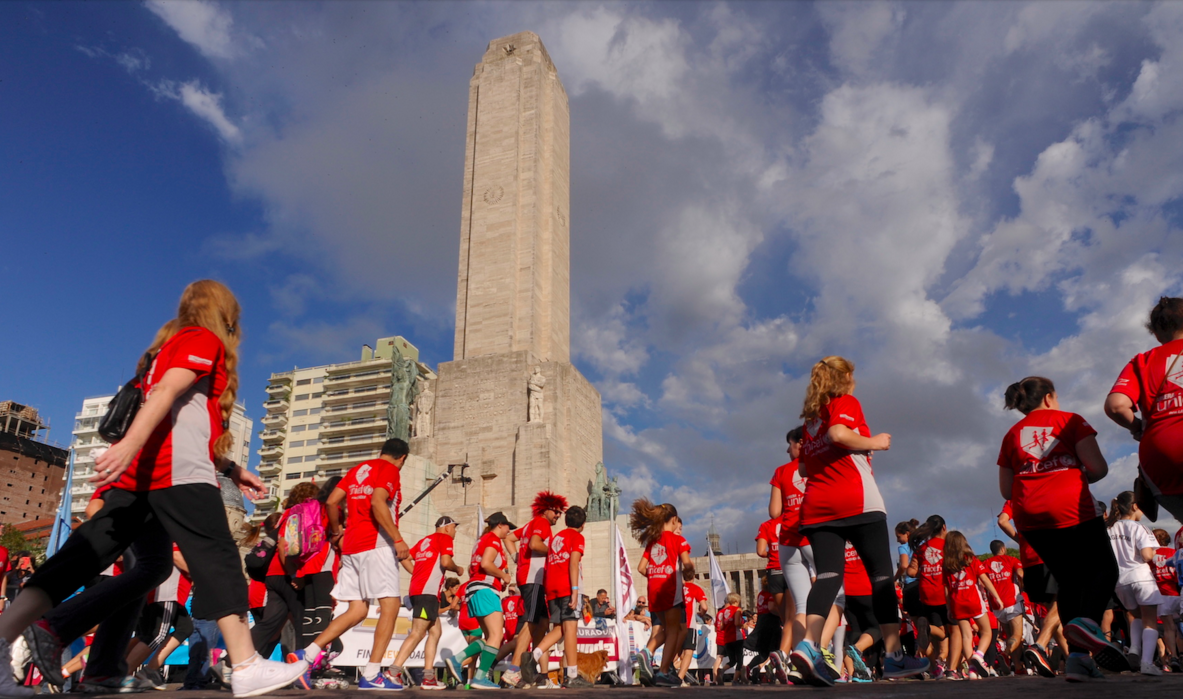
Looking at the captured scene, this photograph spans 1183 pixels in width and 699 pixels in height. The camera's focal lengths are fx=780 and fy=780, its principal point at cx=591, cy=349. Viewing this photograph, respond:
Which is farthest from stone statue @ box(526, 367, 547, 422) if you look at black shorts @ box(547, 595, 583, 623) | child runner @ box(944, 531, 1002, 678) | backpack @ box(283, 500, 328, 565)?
backpack @ box(283, 500, 328, 565)

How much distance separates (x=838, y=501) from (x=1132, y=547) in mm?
5495

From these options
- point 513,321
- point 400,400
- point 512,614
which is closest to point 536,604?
point 512,614

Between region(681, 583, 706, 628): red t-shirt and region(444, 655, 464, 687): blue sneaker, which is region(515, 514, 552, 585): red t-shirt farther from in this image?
region(681, 583, 706, 628): red t-shirt

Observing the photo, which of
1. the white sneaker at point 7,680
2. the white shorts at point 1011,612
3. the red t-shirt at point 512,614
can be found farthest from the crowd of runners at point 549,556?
the red t-shirt at point 512,614

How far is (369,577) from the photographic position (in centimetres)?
619

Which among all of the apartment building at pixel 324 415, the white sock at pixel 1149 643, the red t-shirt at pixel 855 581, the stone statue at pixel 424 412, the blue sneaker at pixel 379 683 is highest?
the apartment building at pixel 324 415

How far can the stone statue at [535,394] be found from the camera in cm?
2703

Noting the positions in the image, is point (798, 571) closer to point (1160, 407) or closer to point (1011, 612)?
point (1160, 407)

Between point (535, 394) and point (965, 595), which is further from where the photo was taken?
point (535, 394)

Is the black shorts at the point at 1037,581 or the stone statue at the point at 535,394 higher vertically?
the stone statue at the point at 535,394

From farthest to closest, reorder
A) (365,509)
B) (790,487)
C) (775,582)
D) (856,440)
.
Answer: (775,582) < (790,487) < (365,509) < (856,440)

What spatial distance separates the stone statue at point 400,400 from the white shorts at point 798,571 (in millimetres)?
23461

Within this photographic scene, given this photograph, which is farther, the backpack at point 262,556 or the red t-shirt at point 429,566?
the red t-shirt at point 429,566

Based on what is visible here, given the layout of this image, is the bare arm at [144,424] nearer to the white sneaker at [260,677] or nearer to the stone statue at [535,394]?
the white sneaker at [260,677]
